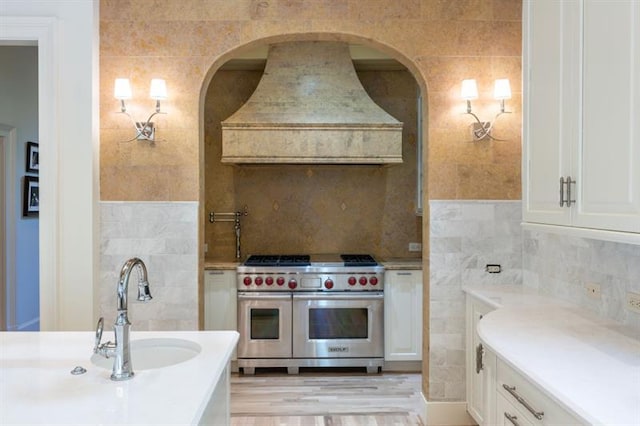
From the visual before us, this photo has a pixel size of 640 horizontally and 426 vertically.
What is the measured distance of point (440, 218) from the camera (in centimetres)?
305

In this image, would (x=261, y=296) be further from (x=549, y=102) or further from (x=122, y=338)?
(x=549, y=102)

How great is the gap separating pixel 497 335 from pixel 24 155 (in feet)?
15.7

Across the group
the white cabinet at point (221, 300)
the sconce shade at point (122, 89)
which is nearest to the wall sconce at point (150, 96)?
the sconce shade at point (122, 89)

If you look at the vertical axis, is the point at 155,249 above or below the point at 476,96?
below

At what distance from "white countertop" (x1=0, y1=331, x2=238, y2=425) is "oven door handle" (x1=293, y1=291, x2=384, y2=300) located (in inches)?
89.1

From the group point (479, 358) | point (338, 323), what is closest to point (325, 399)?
point (338, 323)

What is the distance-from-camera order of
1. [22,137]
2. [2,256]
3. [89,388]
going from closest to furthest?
[89,388] < [2,256] < [22,137]

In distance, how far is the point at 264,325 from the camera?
13.3 feet

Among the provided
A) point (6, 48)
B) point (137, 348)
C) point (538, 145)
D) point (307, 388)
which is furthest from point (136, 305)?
point (6, 48)

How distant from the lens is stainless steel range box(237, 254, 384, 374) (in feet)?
13.2

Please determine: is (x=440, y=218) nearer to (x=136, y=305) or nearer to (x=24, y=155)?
(x=136, y=305)

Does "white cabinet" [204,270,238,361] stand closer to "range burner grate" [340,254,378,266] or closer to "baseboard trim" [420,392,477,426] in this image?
"range burner grate" [340,254,378,266]

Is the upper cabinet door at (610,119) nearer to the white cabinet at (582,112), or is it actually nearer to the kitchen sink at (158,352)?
the white cabinet at (582,112)

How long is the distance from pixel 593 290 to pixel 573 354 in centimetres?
77
